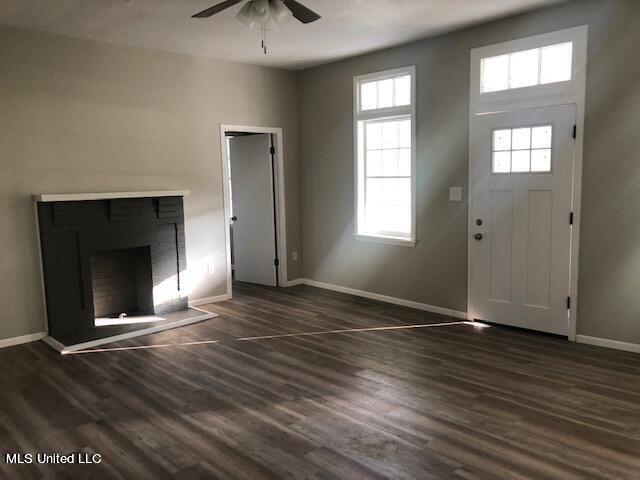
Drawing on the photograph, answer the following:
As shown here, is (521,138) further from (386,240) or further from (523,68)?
(386,240)

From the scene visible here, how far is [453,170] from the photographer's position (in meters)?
5.00

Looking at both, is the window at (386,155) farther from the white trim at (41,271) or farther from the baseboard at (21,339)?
the baseboard at (21,339)

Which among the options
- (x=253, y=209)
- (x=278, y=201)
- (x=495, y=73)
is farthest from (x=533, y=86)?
(x=253, y=209)

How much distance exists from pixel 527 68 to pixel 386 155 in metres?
1.76

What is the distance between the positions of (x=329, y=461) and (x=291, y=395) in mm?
845

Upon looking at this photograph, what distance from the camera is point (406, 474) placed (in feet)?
8.04

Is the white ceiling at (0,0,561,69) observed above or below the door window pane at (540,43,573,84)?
above

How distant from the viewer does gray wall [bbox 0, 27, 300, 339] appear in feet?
14.6

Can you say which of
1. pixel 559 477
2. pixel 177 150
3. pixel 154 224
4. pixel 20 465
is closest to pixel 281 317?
pixel 154 224

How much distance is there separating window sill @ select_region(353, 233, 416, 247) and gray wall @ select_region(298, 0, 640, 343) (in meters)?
0.06

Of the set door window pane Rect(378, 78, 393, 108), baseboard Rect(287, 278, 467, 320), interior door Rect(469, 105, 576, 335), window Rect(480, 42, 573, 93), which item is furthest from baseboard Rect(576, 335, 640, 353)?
door window pane Rect(378, 78, 393, 108)

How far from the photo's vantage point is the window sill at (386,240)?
17.9 ft

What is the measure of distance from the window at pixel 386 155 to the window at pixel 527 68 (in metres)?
0.83

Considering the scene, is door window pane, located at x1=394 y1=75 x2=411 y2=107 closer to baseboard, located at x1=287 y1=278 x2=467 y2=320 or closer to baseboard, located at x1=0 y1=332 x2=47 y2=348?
baseboard, located at x1=287 y1=278 x2=467 y2=320
